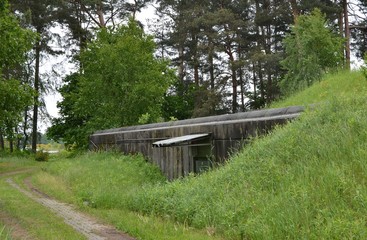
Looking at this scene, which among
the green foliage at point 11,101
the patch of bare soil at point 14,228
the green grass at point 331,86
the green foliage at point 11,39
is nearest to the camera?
the patch of bare soil at point 14,228

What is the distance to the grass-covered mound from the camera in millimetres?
5551

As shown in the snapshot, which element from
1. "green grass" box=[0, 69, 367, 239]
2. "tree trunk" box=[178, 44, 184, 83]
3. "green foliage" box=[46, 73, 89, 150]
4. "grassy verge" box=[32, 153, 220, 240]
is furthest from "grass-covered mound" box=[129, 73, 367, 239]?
"tree trunk" box=[178, 44, 184, 83]

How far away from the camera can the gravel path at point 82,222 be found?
24.0ft

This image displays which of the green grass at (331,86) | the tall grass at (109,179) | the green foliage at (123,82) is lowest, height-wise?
the tall grass at (109,179)

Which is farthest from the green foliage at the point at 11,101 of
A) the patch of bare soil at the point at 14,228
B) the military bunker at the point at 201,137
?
→ the patch of bare soil at the point at 14,228

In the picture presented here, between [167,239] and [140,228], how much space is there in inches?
40.2

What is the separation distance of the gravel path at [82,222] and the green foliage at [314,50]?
1430cm

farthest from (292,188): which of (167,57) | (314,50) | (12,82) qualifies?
(167,57)

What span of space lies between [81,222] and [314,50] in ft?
53.7

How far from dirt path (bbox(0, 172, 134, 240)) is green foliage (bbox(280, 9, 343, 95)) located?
46.9ft

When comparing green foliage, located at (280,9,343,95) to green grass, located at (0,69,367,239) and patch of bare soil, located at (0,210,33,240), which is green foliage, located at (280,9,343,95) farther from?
patch of bare soil, located at (0,210,33,240)

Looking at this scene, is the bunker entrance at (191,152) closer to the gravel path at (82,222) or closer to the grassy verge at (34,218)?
the gravel path at (82,222)

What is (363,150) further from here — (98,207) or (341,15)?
(341,15)

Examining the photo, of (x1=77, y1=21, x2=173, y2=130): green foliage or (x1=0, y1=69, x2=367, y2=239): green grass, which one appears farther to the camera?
(x1=77, y1=21, x2=173, y2=130): green foliage
